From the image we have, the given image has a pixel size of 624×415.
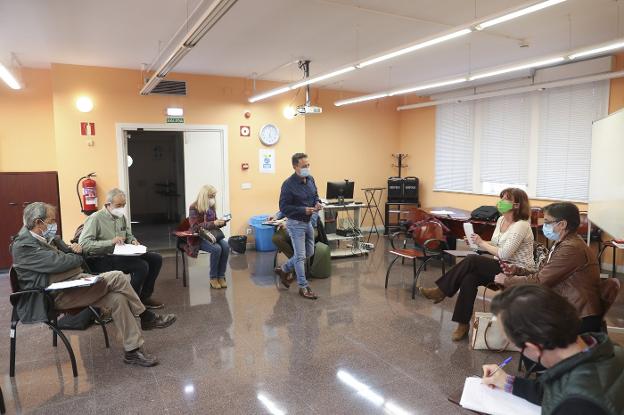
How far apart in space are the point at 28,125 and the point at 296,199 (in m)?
4.54

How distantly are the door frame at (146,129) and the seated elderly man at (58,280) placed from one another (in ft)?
11.1

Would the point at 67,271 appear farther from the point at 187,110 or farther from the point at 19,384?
the point at 187,110

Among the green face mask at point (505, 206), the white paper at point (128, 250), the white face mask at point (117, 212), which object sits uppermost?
the green face mask at point (505, 206)

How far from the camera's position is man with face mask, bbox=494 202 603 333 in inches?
103

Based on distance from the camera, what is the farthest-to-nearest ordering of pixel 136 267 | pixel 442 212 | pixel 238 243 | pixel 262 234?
pixel 262 234 → pixel 238 243 → pixel 442 212 → pixel 136 267

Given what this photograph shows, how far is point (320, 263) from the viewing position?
5496 millimetres

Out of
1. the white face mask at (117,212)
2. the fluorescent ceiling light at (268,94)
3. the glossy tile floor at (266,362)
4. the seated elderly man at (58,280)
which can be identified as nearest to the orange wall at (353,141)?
the fluorescent ceiling light at (268,94)

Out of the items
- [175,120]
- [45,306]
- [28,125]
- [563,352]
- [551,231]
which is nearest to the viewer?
[563,352]

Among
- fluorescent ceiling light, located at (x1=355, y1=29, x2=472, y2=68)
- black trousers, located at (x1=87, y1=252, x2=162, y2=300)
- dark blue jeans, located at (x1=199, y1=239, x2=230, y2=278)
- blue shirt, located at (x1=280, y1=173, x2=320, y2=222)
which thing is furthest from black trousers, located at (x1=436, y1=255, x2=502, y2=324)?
black trousers, located at (x1=87, y1=252, x2=162, y2=300)

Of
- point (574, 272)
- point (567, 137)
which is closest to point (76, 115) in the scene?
point (574, 272)

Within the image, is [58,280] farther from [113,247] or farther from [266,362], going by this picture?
[266,362]

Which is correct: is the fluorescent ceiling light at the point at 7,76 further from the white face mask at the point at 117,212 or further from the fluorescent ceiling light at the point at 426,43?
the fluorescent ceiling light at the point at 426,43

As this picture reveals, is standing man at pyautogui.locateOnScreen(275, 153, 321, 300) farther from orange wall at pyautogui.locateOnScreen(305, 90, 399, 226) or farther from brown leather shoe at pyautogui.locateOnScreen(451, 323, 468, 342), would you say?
orange wall at pyautogui.locateOnScreen(305, 90, 399, 226)

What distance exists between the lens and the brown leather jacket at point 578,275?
2.60m
